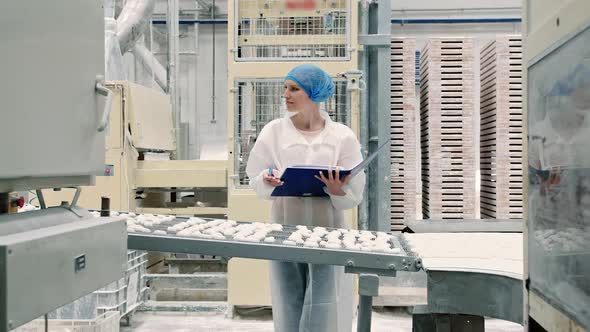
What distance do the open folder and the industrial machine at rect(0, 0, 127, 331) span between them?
3.22 feet

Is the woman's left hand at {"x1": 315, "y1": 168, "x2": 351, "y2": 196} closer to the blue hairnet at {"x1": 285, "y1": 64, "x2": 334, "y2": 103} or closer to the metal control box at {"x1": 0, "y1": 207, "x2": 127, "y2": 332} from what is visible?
the blue hairnet at {"x1": 285, "y1": 64, "x2": 334, "y2": 103}

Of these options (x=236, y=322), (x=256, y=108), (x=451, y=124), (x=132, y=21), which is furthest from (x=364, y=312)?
(x=132, y=21)

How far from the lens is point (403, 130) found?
453cm

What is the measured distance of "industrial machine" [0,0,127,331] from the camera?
95 cm

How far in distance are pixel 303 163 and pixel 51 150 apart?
57.2 inches

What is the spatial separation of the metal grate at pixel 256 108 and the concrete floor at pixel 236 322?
3.37 feet

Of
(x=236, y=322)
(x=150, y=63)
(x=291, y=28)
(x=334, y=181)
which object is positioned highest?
(x=150, y=63)

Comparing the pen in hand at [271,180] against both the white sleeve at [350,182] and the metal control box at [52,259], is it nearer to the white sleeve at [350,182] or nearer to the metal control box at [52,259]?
the white sleeve at [350,182]

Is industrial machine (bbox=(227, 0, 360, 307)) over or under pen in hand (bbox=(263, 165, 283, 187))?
over

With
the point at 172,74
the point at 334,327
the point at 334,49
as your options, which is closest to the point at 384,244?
the point at 334,327

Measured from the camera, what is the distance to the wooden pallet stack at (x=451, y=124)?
457cm

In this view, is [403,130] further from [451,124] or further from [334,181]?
[334,181]

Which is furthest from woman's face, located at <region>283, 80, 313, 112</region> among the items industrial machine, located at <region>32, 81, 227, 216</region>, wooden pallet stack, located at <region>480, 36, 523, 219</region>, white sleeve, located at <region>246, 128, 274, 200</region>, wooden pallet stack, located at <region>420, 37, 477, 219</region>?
wooden pallet stack, located at <region>480, 36, 523, 219</region>

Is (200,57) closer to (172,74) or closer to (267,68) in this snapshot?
(172,74)
